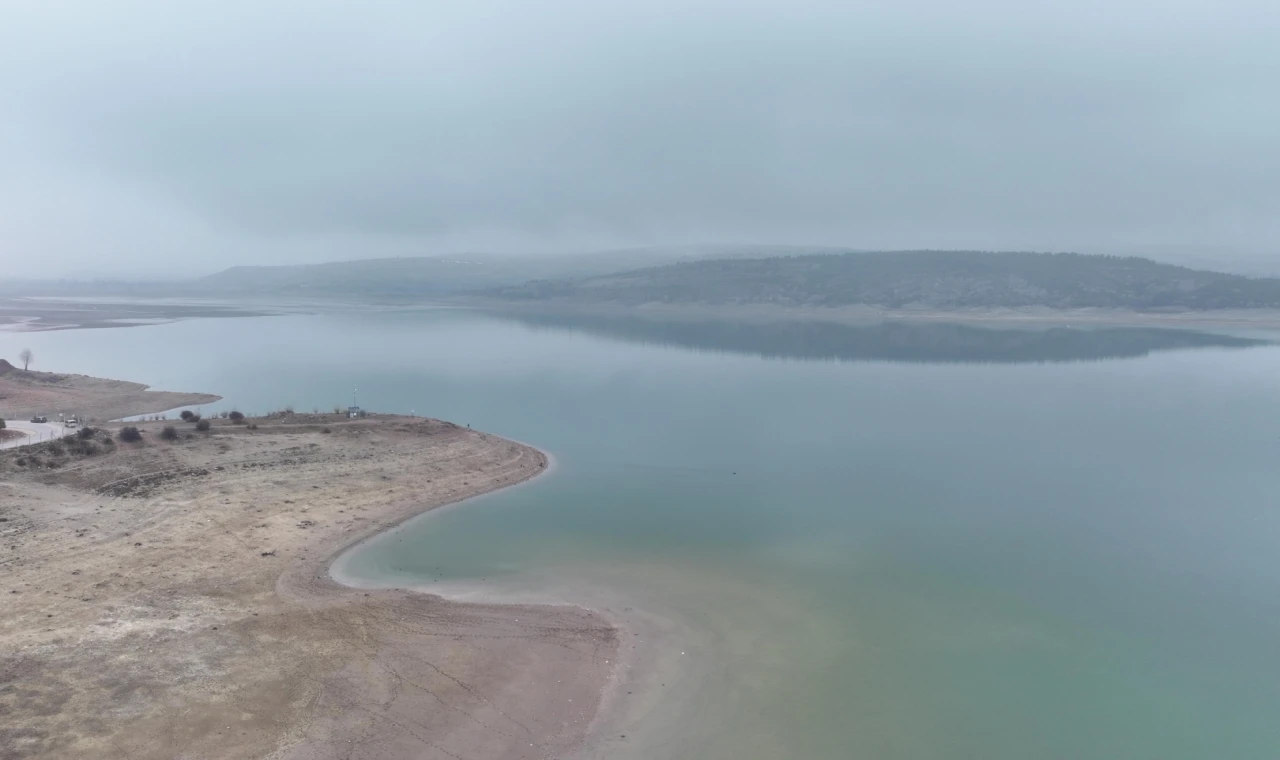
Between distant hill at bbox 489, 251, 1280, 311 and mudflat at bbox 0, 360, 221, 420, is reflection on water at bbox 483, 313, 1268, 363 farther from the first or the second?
mudflat at bbox 0, 360, 221, 420

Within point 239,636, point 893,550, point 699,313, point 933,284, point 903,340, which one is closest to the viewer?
point 239,636

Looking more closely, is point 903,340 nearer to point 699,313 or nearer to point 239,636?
point 699,313

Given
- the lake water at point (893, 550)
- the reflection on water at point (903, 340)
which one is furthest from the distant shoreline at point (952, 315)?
the lake water at point (893, 550)

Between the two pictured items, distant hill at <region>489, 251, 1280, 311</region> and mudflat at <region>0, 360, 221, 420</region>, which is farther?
distant hill at <region>489, 251, 1280, 311</region>

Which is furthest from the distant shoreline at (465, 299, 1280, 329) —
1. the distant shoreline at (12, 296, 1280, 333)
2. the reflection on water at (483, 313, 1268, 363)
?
the reflection on water at (483, 313, 1268, 363)

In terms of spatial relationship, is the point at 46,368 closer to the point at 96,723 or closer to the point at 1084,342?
the point at 96,723

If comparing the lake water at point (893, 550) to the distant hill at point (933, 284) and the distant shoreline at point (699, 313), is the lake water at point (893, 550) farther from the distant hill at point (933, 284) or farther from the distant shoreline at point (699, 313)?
the distant hill at point (933, 284)

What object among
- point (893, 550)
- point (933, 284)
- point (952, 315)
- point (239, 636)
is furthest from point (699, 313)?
point (239, 636)
